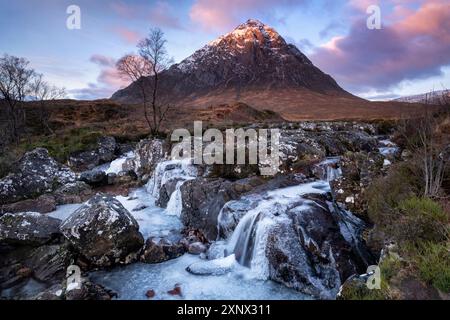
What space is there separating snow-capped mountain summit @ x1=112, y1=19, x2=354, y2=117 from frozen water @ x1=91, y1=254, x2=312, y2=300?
131644 mm

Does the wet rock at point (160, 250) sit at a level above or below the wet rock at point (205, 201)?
below

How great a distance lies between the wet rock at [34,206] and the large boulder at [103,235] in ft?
18.6

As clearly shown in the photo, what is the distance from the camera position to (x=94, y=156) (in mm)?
24125

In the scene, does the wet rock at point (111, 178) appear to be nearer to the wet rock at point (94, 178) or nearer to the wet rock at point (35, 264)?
the wet rock at point (94, 178)

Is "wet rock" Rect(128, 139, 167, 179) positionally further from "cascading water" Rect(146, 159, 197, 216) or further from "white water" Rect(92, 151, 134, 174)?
"cascading water" Rect(146, 159, 197, 216)

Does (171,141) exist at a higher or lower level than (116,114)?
lower

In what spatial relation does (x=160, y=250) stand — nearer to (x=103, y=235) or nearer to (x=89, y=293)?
(x=103, y=235)

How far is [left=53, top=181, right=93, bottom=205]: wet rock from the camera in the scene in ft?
49.3

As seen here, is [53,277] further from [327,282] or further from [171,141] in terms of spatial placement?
[171,141]

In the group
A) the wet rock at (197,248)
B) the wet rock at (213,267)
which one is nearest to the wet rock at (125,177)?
the wet rock at (197,248)

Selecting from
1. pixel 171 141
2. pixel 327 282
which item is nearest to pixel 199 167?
pixel 171 141

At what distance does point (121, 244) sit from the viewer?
8.91 meters

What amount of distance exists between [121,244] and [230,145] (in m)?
7.68

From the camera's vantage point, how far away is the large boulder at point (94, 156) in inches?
907
